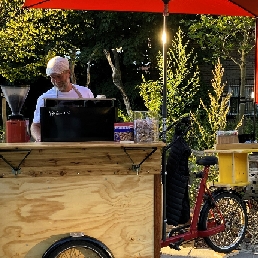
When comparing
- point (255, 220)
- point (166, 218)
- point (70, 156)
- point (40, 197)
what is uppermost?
point (70, 156)

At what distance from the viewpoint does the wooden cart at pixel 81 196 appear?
4090mm

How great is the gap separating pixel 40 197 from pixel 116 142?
2.24 feet

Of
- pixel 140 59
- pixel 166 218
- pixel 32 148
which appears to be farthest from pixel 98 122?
pixel 140 59

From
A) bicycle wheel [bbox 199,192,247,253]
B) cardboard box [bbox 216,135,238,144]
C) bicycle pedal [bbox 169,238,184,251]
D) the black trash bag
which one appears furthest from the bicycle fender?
cardboard box [bbox 216,135,238,144]

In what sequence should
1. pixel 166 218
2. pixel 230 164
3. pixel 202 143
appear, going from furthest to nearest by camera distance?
pixel 202 143 → pixel 230 164 → pixel 166 218

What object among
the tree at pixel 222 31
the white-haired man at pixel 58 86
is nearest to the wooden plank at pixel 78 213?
the white-haired man at pixel 58 86

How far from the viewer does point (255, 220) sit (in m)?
7.60

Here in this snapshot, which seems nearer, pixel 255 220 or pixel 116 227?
pixel 116 227

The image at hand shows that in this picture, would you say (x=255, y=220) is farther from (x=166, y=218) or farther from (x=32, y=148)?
(x=32, y=148)

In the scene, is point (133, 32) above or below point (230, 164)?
above

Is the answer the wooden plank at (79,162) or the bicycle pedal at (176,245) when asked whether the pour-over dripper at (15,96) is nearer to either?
the wooden plank at (79,162)

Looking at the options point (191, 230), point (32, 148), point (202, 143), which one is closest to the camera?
point (32, 148)

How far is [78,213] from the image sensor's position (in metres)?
4.20

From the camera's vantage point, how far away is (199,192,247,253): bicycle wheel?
609 centimetres
